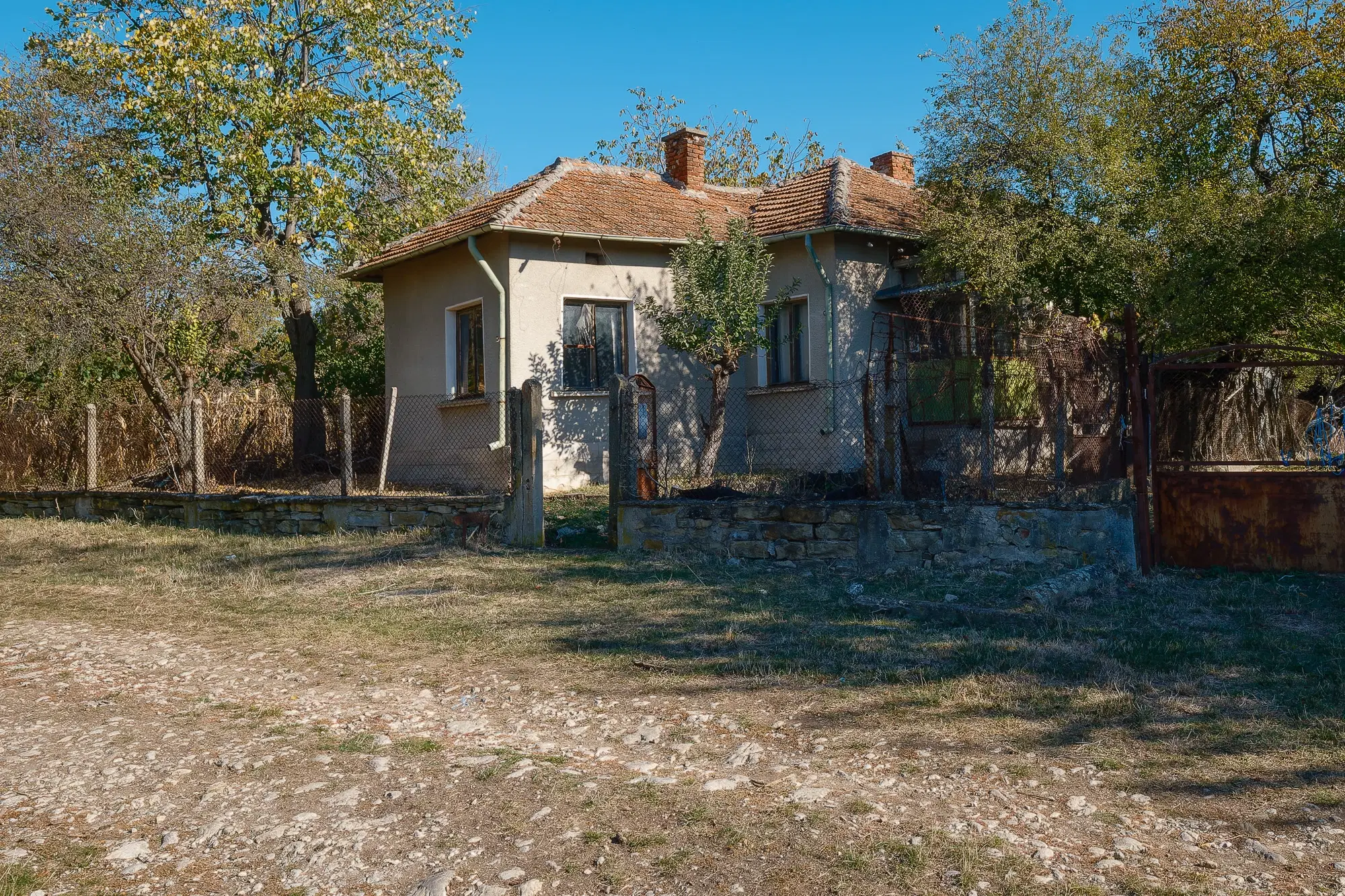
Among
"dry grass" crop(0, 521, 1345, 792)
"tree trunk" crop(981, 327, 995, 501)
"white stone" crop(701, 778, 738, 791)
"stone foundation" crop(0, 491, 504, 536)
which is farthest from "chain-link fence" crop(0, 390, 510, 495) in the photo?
"white stone" crop(701, 778, 738, 791)

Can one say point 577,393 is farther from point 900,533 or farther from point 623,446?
point 900,533

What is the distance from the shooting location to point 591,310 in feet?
52.0

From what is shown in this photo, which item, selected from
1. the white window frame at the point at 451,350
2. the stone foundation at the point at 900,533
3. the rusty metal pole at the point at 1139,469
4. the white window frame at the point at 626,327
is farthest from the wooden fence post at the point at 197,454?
the rusty metal pole at the point at 1139,469

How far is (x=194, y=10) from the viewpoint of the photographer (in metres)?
18.0

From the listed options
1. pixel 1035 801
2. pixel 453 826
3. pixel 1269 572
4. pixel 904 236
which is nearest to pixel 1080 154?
pixel 904 236

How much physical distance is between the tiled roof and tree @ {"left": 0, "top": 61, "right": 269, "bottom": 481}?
2.88 metres

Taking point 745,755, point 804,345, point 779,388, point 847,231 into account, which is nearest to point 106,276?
point 779,388

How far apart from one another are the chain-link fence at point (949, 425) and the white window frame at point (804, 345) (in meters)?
0.43

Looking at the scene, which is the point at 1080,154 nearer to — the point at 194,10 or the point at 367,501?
the point at 367,501

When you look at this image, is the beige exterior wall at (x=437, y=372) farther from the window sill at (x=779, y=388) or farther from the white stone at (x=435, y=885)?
the white stone at (x=435, y=885)

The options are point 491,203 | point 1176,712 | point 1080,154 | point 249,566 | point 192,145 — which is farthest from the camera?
point 192,145

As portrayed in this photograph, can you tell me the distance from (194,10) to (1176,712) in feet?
61.4

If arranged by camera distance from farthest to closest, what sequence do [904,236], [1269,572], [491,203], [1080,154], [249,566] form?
[491,203], [904,236], [1080,154], [249,566], [1269,572]

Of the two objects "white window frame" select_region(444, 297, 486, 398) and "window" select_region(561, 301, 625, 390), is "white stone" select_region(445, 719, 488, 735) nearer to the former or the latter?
"window" select_region(561, 301, 625, 390)
